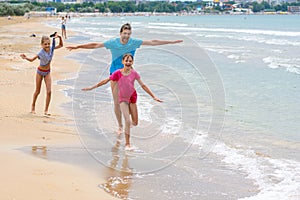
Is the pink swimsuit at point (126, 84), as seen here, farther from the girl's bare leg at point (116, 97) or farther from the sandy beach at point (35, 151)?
the sandy beach at point (35, 151)

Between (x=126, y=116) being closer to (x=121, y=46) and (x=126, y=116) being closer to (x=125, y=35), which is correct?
(x=121, y=46)

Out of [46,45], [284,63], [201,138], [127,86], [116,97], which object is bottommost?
[284,63]

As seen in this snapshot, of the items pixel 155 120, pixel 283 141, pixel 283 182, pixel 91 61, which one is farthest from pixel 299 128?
pixel 91 61

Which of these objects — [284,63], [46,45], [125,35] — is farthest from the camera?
[284,63]

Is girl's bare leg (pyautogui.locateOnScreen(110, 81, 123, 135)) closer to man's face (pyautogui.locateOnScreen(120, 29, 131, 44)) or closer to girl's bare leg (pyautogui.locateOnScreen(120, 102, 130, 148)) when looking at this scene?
girl's bare leg (pyautogui.locateOnScreen(120, 102, 130, 148))

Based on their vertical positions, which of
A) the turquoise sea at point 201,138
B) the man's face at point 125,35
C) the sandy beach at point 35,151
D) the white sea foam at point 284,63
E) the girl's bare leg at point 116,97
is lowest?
the white sea foam at point 284,63

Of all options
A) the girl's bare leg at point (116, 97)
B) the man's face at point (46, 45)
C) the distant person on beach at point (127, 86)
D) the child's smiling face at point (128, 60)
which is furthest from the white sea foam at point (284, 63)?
the child's smiling face at point (128, 60)

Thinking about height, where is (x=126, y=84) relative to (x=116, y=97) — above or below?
above

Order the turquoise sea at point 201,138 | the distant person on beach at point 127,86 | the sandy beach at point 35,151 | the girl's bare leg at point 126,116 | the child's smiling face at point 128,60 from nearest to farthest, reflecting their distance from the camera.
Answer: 1. the sandy beach at point 35,151
2. the turquoise sea at point 201,138
3. the child's smiling face at point 128,60
4. the distant person on beach at point 127,86
5. the girl's bare leg at point 126,116

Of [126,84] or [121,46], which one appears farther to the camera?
[121,46]

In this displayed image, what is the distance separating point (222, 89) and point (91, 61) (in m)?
7.81

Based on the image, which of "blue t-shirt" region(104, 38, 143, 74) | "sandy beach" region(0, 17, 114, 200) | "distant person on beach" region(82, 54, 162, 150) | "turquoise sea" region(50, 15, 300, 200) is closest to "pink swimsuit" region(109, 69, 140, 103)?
"distant person on beach" region(82, 54, 162, 150)

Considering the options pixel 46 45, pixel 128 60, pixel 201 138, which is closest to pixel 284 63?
pixel 201 138

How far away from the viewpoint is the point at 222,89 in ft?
44.9
